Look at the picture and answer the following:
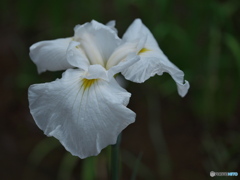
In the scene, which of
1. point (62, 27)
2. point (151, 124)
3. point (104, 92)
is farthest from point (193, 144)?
point (104, 92)

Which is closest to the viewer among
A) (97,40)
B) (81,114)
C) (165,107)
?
(81,114)

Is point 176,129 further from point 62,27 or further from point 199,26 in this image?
point 62,27

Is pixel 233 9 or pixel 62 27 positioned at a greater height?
pixel 233 9

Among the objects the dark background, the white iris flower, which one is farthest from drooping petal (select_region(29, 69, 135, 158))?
the dark background

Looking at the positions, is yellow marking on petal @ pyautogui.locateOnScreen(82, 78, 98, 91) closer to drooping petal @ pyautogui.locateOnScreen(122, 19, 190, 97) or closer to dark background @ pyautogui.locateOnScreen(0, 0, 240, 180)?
drooping petal @ pyautogui.locateOnScreen(122, 19, 190, 97)

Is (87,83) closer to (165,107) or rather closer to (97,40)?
(97,40)

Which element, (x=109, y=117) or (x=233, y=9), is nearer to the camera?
(x=109, y=117)

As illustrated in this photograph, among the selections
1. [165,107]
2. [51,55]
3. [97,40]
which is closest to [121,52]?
[97,40]

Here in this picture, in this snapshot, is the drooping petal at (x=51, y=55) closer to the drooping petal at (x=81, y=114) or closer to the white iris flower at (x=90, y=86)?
the white iris flower at (x=90, y=86)
